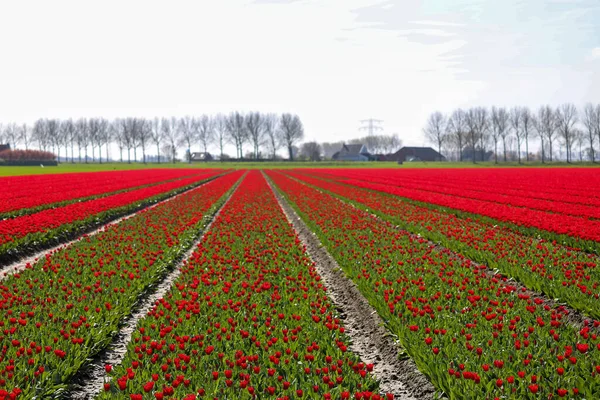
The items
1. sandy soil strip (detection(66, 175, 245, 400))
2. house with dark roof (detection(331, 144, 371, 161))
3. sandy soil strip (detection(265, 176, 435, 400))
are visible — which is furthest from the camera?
house with dark roof (detection(331, 144, 371, 161))

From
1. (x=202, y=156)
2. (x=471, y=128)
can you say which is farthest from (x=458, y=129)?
(x=202, y=156)

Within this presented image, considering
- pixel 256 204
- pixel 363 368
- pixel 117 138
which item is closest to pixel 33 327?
pixel 363 368

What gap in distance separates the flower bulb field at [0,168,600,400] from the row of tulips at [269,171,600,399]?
29 mm

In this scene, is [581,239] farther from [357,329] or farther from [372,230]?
[357,329]

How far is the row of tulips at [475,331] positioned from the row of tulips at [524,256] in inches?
13.8

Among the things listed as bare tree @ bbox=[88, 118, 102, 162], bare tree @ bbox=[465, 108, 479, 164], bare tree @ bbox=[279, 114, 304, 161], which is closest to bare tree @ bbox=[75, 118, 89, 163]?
bare tree @ bbox=[88, 118, 102, 162]

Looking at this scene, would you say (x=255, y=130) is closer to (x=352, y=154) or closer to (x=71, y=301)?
(x=352, y=154)

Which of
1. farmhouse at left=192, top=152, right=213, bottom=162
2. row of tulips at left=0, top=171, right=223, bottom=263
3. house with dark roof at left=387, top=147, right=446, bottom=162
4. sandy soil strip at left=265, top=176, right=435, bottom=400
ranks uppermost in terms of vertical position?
farmhouse at left=192, top=152, right=213, bottom=162

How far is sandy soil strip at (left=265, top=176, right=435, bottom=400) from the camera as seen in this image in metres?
5.49

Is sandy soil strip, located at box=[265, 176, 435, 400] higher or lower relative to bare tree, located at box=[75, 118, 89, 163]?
lower

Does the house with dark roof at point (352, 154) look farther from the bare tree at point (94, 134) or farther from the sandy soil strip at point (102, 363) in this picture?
the sandy soil strip at point (102, 363)

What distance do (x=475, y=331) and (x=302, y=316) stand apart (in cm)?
246

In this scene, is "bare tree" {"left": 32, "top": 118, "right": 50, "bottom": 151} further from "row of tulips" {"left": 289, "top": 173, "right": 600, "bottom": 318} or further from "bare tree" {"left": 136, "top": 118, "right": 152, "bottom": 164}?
"row of tulips" {"left": 289, "top": 173, "right": 600, "bottom": 318}

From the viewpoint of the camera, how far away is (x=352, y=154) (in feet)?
557
